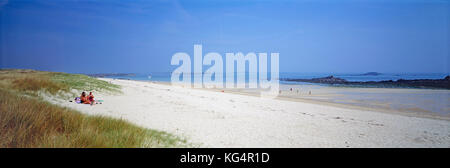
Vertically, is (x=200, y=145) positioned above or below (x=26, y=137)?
below

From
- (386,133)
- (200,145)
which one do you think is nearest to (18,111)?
(200,145)

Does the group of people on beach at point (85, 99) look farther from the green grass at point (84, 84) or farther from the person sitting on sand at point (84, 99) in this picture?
the green grass at point (84, 84)

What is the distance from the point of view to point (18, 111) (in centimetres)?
384

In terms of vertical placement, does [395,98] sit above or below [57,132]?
below

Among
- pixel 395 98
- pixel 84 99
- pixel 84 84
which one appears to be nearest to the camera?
pixel 84 99

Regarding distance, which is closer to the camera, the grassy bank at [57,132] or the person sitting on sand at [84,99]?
the grassy bank at [57,132]

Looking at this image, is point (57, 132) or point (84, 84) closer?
point (57, 132)

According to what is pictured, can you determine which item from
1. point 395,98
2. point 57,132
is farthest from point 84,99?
point 395,98

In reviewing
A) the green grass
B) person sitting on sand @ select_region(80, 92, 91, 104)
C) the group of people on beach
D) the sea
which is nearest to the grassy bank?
the group of people on beach

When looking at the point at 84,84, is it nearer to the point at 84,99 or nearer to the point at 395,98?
the point at 84,99

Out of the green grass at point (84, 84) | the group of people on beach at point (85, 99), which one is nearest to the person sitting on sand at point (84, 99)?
the group of people on beach at point (85, 99)

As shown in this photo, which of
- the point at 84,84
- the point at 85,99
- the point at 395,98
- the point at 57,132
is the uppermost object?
the point at 84,84
